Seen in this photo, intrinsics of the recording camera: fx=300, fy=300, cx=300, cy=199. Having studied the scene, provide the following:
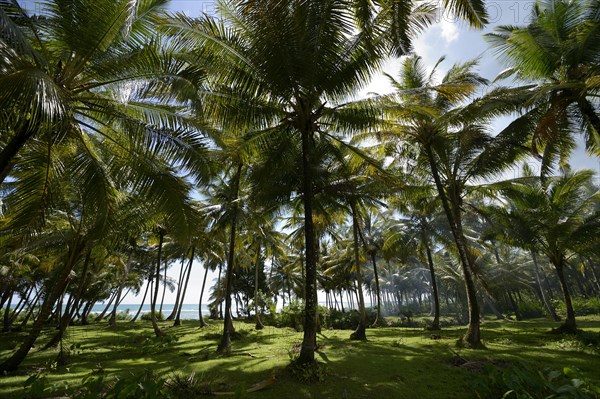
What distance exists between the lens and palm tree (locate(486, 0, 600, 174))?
763 centimetres

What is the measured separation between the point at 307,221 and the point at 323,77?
369cm

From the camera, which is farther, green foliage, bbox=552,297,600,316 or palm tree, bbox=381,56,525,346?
green foliage, bbox=552,297,600,316

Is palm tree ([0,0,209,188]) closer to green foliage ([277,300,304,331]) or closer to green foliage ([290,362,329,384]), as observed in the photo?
green foliage ([290,362,329,384])

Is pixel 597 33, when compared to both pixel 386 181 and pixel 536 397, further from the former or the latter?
pixel 536 397

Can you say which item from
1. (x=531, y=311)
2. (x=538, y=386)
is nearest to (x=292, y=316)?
(x=538, y=386)

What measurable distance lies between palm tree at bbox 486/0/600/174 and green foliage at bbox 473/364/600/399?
5.75m

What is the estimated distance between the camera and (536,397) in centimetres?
447

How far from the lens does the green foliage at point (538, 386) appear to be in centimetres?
381

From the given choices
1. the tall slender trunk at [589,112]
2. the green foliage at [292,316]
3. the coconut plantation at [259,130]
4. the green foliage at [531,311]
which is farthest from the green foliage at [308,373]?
the green foliage at [531,311]

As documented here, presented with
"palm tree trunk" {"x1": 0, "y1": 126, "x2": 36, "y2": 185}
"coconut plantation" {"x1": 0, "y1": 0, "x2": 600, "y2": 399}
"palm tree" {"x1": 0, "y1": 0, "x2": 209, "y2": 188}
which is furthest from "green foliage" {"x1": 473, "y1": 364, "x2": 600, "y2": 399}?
"palm tree trunk" {"x1": 0, "y1": 126, "x2": 36, "y2": 185}

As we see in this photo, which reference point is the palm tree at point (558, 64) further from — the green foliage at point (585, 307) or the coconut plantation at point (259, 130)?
the green foliage at point (585, 307)

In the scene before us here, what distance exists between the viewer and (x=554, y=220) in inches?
518

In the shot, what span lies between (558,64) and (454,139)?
13.0 feet

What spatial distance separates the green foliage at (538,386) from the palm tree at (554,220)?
9.59 metres
